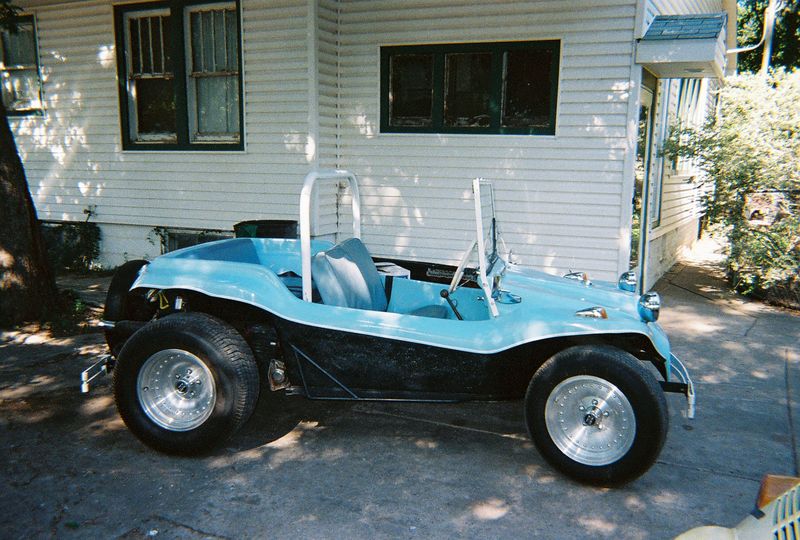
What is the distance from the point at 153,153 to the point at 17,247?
3.29 m

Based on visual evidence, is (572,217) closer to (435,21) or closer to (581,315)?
(435,21)

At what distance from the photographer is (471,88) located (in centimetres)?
864

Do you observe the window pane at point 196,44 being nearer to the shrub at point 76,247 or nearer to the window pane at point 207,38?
the window pane at point 207,38

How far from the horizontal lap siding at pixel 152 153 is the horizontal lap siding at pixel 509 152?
2.54 ft

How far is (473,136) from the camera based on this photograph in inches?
339

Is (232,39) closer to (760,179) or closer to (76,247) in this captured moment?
(76,247)

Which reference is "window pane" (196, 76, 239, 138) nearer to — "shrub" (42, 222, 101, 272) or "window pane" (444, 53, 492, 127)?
"shrub" (42, 222, 101, 272)

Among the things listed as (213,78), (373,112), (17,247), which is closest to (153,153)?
(213,78)

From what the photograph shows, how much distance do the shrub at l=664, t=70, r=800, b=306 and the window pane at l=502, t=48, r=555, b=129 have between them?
273cm

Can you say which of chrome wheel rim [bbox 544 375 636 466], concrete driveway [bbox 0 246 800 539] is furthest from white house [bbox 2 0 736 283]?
chrome wheel rim [bbox 544 375 636 466]

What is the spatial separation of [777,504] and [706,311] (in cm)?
686

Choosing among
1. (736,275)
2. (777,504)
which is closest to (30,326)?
(777,504)

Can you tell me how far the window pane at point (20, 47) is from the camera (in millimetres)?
10633

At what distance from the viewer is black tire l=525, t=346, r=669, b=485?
3.65m
